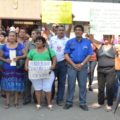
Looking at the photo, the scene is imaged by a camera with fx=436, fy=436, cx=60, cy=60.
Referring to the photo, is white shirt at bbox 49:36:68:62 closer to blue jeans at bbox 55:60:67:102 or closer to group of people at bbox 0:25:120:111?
group of people at bbox 0:25:120:111

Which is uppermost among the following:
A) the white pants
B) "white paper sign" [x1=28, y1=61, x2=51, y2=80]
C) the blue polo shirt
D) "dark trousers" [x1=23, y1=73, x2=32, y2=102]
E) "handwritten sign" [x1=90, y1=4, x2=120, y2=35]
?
"handwritten sign" [x1=90, y1=4, x2=120, y2=35]

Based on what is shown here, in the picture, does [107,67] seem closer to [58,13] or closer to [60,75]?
[60,75]

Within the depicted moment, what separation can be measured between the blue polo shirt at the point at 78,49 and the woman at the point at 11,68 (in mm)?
1036

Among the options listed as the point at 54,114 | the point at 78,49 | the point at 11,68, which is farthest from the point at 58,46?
the point at 54,114

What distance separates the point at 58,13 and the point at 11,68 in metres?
1.76

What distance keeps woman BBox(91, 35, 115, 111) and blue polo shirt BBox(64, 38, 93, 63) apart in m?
0.27

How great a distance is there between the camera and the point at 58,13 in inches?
401

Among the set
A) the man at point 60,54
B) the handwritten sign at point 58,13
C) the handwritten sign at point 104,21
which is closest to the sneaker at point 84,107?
the man at point 60,54

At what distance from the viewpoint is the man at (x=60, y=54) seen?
979 centimetres

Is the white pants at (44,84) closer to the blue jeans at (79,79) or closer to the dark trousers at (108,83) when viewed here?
the blue jeans at (79,79)

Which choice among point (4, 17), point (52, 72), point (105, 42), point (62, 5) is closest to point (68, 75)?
point (52, 72)

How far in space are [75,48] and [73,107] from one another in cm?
134

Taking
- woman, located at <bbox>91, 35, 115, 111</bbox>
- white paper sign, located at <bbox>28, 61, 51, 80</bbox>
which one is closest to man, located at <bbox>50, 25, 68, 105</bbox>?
white paper sign, located at <bbox>28, 61, 51, 80</bbox>

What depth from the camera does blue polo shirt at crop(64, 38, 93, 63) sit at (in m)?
9.41
